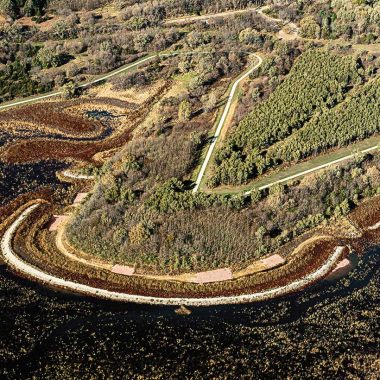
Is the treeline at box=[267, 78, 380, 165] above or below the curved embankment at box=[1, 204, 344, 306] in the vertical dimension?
above

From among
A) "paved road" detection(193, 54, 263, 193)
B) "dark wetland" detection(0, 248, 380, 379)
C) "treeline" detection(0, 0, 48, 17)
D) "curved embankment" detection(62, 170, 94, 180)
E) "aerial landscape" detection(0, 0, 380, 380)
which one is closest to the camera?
"dark wetland" detection(0, 248, 380, 379)

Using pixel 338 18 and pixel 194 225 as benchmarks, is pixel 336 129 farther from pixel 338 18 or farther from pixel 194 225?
pixel 338 18

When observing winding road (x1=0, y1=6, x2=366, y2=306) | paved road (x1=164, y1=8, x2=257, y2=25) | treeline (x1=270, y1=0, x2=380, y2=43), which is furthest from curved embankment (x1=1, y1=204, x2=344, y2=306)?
paved road (x1=164, y1=8, x2=257, y2=25)

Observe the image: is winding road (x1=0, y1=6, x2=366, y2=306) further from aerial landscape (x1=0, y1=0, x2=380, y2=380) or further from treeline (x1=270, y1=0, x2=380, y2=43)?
treeline (x1=270, y1=0, x2=380, y2=43)

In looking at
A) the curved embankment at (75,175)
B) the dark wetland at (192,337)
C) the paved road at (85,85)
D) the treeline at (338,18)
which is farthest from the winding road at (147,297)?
the treeline at (338,18)

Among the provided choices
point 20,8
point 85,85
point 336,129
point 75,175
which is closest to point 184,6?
point 85,85

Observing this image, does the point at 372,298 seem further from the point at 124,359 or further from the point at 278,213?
the point at 124,359
